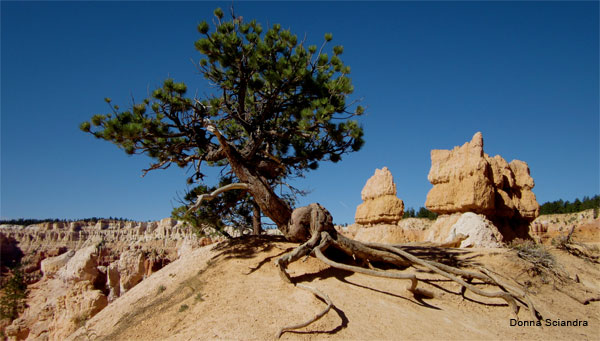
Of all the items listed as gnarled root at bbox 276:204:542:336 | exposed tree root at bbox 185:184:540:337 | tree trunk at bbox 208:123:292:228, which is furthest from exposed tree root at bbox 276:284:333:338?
tree trunk at bbox 208:123:292:228

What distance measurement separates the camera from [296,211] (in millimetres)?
8883

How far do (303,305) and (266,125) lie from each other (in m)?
5.66

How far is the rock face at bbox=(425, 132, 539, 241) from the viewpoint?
17.2 meters

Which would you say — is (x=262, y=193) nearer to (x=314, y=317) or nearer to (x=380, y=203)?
(x=314, y=317)

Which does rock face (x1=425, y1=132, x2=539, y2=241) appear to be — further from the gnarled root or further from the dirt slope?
the gnarled root

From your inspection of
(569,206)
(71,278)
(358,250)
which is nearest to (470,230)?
(358,250)

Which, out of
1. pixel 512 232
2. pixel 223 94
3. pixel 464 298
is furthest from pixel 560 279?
pixel 223 94

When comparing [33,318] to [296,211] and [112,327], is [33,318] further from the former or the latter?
[296,211]

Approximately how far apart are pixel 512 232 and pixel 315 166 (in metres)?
13.0

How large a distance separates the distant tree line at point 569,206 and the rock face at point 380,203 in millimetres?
47750

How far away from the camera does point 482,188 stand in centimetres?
1700

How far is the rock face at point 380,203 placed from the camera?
2091cm

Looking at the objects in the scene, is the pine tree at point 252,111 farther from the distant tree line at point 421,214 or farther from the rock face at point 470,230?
the distant tree line at point 421,214

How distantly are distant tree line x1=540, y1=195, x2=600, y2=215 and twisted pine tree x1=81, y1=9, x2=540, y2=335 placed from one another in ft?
191
